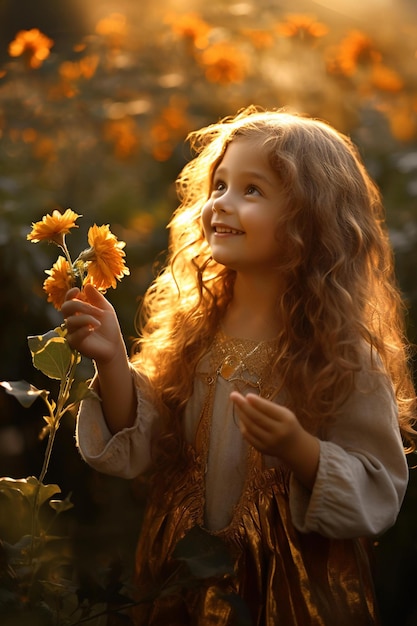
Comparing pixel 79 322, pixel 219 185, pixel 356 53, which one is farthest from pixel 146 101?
pixel 79 322

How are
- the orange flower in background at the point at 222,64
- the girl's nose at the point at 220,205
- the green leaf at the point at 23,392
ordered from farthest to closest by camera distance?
the orange flower in background at the point at 222,64 < the girl's nose at the point at 220,205 < the green leaf at the point at 23,392

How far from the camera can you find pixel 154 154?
7.59 feet

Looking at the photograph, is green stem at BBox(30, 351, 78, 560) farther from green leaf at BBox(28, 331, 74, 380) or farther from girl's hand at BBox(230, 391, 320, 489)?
girl's hand at BBox(230, 391, 320, 489)

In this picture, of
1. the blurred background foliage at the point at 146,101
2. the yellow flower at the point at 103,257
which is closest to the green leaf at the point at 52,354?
the yellow flower at the point at 103,257

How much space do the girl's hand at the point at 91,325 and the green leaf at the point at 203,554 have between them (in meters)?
0.30

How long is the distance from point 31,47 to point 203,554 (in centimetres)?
131

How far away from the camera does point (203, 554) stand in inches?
50.1

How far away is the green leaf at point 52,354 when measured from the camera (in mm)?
1283

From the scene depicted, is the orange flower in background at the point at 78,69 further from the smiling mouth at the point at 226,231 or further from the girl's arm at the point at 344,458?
the girl's arm at the point at 344,458

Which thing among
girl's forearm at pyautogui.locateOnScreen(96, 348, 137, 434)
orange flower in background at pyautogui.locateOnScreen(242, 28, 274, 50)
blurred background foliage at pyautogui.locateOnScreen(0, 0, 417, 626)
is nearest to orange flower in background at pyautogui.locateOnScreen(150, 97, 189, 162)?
blurred background foliage at pyautogui.locateOnScreen(0, 0, 417, 626)

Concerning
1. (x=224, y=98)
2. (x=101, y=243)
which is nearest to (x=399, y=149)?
(x=224, y=98)

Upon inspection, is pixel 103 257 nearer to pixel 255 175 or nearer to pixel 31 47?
pixel 255 175

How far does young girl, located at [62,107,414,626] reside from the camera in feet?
4.42

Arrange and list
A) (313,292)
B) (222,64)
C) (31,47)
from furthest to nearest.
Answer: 1. (222,64)
2. (31,47)
3. (313,292)
